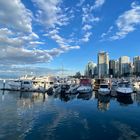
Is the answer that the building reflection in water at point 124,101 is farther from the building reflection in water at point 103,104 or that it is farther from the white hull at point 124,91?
the building reflection in water at point 103,104

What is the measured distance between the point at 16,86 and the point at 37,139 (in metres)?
73.7

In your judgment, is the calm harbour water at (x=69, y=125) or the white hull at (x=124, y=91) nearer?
A: the calm harbour water at (x=69, y=125)

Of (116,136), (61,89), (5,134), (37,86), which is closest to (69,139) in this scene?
(116,136)

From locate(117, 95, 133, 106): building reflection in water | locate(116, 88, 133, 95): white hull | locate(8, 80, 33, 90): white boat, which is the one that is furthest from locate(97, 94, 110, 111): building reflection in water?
locate(8, 80, 33, 90): white boat

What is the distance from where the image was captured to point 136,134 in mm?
32625

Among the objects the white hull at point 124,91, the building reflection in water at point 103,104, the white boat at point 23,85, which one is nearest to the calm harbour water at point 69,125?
the building reflection in water at point 103,104

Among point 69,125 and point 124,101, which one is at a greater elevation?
point 124,101

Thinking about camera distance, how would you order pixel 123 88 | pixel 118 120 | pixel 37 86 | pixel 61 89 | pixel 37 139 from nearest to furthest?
1. pixel 37 139
2. pixel 118 120
3. pixel 123 88
4. pixel 61 89
5. pixel 37 86

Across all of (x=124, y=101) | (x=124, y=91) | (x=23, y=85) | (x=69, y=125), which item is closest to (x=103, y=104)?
(x=124, y=101)

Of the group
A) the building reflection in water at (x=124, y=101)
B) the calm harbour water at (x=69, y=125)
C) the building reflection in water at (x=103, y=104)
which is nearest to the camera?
the calm harbour water at (x=69, y=125)

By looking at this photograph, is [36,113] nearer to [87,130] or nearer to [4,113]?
[4,113]

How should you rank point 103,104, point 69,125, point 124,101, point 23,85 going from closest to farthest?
point 69,125, point 103,104, point 124,101, point 23,85

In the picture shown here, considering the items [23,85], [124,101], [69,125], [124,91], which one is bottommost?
[69,125]

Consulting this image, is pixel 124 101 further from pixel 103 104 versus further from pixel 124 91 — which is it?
pixel 124 91
